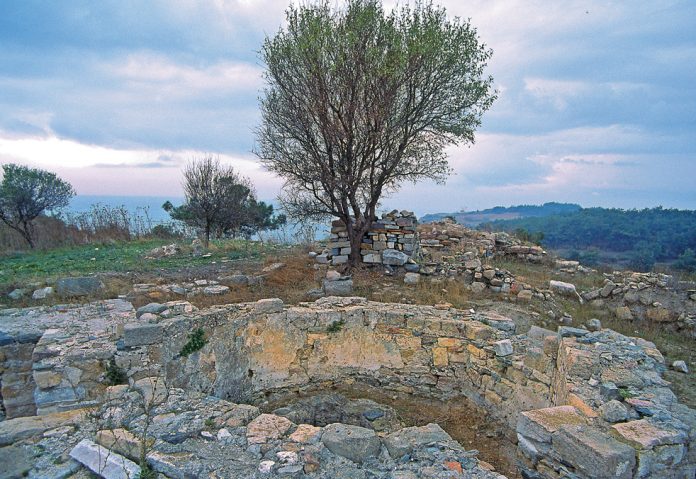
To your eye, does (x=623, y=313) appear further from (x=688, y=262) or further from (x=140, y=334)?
(x=688, y=262)

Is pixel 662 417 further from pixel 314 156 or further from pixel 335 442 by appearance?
pixel 314 156

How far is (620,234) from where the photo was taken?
26.7m

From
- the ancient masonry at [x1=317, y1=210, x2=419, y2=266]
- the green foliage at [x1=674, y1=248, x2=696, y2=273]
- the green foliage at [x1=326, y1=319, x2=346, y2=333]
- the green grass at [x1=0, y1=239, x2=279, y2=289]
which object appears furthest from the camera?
the green foliage at [x1=674, y1=248, x2=696, y2=273]

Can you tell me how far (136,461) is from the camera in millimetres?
3342

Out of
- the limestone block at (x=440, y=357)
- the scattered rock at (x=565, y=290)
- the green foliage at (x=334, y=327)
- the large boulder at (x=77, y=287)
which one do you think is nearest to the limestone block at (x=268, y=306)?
the green foliage at (x=334, y=327)

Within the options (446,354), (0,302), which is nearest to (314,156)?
(446,354)

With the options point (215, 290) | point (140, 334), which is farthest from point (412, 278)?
point (140, 334)

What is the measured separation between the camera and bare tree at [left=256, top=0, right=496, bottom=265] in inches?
407

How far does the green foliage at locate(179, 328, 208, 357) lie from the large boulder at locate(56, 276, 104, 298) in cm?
377

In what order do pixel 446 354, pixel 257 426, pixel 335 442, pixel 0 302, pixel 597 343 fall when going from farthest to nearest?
pixel 0 302 < pixel 446 354 < pixel 597 343 < pixel 257 426 < pixel 335 442

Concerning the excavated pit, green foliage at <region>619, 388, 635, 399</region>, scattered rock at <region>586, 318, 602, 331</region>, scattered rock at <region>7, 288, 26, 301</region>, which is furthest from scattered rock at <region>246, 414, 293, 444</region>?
scattered rock at <region>7, 288, 26, 301</region>

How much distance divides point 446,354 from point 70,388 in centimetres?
549

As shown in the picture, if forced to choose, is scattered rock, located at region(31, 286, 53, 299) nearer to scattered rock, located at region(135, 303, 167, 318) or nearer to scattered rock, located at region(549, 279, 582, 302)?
scattered rock, located at region(135, 303, 167, 318)

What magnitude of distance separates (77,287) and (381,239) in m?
7.59
